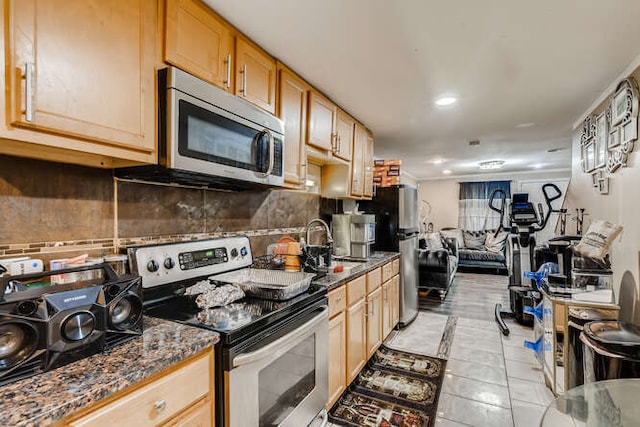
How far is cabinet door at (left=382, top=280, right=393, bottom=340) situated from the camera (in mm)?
2824

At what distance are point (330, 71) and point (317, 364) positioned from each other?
71.9 inches

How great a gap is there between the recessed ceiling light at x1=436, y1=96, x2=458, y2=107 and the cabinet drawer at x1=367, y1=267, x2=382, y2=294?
5.00 ft

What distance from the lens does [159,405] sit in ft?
2.75

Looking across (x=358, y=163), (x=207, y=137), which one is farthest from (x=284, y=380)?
(x=358, y=163)

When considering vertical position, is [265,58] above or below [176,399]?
above

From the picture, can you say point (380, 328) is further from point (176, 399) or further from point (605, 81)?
point (605, 81)

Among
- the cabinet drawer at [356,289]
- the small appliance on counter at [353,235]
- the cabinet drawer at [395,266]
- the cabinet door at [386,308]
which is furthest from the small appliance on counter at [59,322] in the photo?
the cabinet drawer at [395,266]

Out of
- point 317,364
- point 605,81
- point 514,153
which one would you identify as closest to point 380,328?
point 317,364

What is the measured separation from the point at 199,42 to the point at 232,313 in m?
1.19

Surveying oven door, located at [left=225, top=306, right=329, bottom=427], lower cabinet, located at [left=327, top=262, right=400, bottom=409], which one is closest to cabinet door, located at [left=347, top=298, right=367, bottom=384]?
lower cabinet, located at [left=327, top=262, right=400, bottom=409]

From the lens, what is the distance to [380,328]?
2.75 metres

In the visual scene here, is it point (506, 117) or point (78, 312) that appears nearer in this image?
point (78, 312)

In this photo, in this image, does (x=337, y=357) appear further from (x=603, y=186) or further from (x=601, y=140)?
(x=601, y=140)

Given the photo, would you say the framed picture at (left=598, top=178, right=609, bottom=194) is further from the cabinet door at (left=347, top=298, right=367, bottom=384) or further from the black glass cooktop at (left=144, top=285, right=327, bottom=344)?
the black glass cooktop at (left=144, top=285, right=327, bottom=344)
